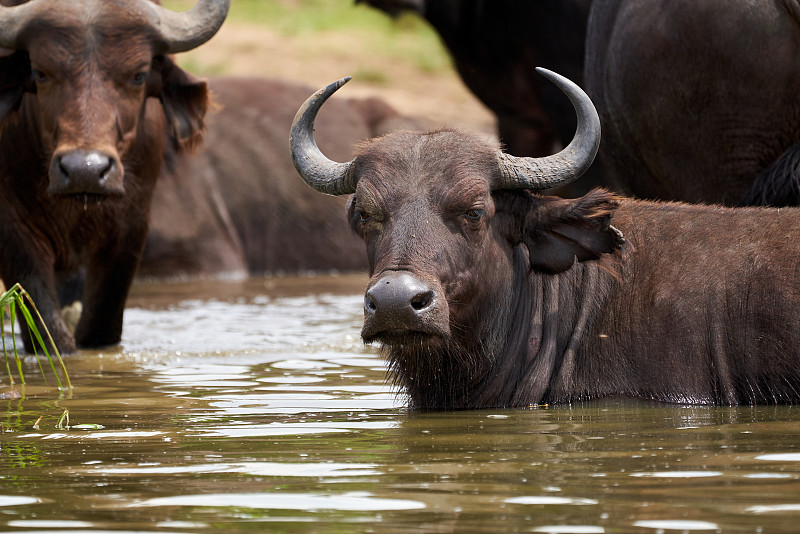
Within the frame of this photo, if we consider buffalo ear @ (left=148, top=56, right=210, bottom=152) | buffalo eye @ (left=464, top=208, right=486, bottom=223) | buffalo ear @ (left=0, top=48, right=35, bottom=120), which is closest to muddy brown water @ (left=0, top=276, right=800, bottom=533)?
buffalo eye @ (left=464, top=208, right=486, bottom=223)

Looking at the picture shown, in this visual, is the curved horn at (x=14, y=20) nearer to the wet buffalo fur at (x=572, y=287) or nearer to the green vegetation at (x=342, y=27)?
the wet buffalo fur at (x=572, y=287)

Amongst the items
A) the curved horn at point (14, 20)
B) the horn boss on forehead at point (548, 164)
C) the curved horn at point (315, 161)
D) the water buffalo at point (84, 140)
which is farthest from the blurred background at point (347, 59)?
the horn boss on forehead at point (548, 164)

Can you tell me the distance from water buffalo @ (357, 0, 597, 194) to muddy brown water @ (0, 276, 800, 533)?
5.03m

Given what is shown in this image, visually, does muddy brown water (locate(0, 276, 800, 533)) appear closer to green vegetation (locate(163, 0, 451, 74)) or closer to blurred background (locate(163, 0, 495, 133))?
blurred background (locate(163, 0, 495, 133))

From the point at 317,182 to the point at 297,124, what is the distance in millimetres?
335

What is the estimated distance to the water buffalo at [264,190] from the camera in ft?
55.9

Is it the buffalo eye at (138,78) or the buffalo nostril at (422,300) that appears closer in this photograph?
the buffalo nostril at (422,300)

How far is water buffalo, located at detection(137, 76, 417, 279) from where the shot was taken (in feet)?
55.9

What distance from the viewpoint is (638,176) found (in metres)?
8.77

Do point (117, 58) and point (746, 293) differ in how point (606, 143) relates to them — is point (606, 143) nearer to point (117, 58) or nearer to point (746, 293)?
point (746, 293)

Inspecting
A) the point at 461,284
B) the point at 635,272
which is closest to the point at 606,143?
the point at 635,272

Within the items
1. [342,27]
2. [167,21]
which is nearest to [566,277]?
[167,21]

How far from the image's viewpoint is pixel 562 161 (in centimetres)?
664

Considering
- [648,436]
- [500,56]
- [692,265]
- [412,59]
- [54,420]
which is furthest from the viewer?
[412,59]
